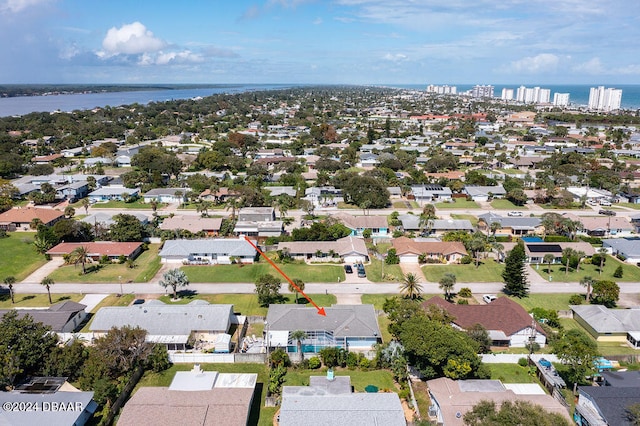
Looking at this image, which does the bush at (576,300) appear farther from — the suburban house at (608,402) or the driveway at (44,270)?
the driveway at (44,270)

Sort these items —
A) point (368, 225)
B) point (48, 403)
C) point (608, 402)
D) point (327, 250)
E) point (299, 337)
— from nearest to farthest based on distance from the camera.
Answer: point (608, 402) < point (48, 403) < point (299, 337) < point (327, 250) < point (368, 225)

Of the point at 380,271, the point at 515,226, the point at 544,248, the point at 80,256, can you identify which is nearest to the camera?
the point at 80,256

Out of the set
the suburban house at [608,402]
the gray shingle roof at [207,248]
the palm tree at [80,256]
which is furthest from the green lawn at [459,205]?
the palm tree at [80,256]

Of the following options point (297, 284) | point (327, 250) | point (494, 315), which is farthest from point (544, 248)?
point (297, 284)

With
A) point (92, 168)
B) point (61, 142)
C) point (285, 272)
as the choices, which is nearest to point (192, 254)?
point (285, 272)

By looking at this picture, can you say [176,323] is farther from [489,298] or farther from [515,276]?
[515,276]

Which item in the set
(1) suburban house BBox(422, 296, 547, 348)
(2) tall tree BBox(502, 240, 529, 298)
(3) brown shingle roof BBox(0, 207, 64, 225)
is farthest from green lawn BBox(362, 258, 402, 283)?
(3) brown shingle roof BBox(0, 207, 64, 225)
